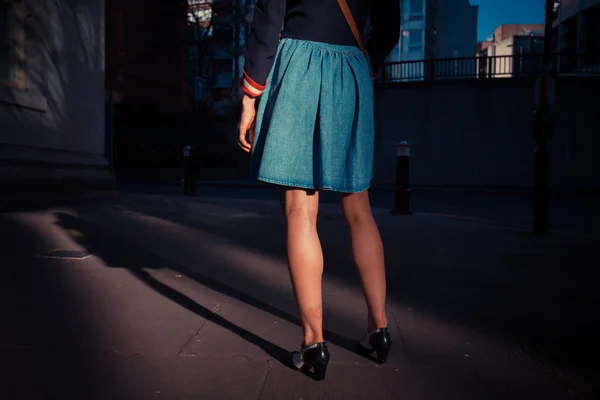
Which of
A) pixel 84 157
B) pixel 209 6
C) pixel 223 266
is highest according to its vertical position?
pixel 209 6

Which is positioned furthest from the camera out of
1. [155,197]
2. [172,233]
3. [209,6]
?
[209,6]

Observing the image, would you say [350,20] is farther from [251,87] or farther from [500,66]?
[500,66]

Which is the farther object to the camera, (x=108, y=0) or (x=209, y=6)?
(x=209, y=6)

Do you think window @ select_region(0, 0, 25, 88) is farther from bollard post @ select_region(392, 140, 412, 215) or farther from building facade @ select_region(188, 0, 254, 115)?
building facade @ select_region(188, 0, 254, 115)

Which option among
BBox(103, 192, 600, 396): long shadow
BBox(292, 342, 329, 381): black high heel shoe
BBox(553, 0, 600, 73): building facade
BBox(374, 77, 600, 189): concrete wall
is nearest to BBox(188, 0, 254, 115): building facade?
BBox(374, 77, 600, 189): concrete wall

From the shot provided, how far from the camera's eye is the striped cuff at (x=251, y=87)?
2.10 m

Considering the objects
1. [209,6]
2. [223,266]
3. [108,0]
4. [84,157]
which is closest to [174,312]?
[223,266]

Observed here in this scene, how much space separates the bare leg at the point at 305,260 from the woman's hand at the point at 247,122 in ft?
0.91

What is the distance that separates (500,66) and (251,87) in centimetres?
2196

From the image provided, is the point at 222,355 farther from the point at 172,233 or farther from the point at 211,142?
the point at 211,142

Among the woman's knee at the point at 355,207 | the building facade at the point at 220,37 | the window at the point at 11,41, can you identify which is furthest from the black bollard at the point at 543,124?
the building facade at the point at 220,37

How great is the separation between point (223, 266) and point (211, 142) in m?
25.8

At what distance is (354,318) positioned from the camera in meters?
2.96

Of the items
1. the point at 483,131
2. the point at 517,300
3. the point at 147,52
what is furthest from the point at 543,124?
the point at 147,52
